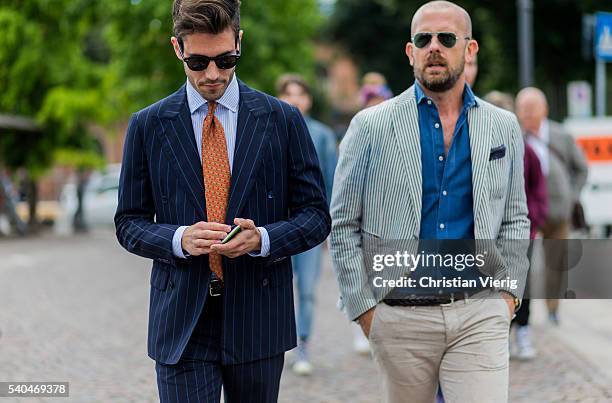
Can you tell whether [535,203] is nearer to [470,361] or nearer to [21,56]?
[470,361]

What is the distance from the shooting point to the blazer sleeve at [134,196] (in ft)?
10.7

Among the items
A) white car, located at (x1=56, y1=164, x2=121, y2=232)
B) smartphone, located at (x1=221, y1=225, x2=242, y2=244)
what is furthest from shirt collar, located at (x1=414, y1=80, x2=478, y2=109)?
white car, located at (x1=56, y1=164, x2=121, y2=232)

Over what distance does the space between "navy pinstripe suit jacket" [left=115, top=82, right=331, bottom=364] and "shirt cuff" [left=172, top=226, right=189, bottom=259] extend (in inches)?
0.7

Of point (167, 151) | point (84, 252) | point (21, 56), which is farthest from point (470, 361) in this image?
point (21, 56)

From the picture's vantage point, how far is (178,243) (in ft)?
10.3

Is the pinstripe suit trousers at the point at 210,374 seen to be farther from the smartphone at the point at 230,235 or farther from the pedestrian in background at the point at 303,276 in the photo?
the pedestrian in background at the point at 303,276

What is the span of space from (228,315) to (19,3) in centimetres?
2398

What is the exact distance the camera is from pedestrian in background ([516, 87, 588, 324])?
809 centimetres

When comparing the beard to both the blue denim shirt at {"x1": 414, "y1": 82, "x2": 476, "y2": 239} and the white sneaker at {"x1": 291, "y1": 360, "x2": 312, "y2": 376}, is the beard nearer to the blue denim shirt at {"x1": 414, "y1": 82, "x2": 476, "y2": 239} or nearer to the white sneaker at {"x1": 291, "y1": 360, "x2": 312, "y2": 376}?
the blue denim shirt at {"x1": 414, "y1": 82, "x2": 476, "y2": 239}

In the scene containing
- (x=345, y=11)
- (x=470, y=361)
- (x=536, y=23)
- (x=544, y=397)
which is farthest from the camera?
(x=345, y=11)

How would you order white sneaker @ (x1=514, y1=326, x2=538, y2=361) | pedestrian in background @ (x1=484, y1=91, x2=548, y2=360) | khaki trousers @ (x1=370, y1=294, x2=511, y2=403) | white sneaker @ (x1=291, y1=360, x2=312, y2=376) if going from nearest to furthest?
khaki trousers @ (x1=370, y1=294, x2=511, y2=403)
white sneaker @ (x1=291, y1=360, x2=312, y2=376)
pedestrian in background @ (x1=484, y1=91, x2=548, y2=360)
white sneaker @ (x1=514, y1=326, x2=538, y2=361)

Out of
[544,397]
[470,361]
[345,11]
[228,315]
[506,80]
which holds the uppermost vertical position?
[345,11]

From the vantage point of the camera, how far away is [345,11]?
44438 millimetres

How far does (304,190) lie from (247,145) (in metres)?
0.25
